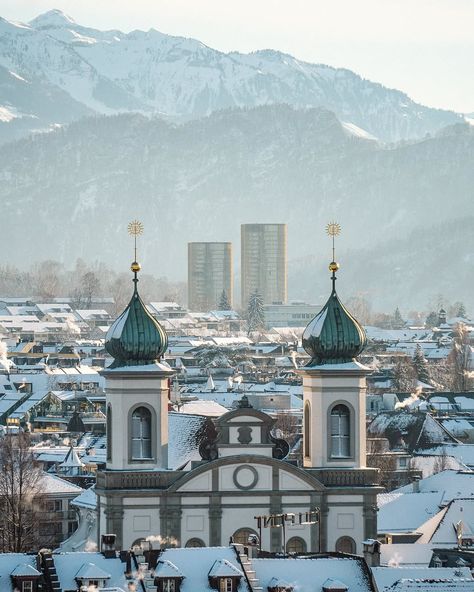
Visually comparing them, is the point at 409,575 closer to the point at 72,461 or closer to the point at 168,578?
the point at 168,578

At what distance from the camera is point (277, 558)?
222ft

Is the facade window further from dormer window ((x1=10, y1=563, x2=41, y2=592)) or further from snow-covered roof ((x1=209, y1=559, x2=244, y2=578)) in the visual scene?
dormer window ((x1=10, y1=563, x2=41, y2=592))

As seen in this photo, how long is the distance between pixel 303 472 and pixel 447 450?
65.3 metres

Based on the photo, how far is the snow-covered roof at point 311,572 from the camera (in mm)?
65000

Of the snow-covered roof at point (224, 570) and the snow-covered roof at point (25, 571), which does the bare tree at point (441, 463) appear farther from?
the snow-covered roof at point (25, 571)

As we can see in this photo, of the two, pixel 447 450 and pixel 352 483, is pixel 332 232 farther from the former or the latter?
pixel 447 450

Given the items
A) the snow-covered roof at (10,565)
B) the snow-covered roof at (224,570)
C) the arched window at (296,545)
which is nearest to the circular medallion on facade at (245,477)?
the arched window at (296,545)

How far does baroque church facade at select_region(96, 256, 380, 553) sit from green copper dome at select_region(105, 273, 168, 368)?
29 mm

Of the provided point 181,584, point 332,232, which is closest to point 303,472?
point 332,232

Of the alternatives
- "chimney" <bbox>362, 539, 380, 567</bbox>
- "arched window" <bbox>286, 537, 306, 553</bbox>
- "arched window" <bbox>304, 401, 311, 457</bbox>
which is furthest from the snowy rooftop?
"arched window" <bbox>304, 401, 311, 457</bbox>

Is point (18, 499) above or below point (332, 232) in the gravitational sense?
below

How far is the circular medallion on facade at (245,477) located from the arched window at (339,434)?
2364mm

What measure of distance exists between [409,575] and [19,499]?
143ft

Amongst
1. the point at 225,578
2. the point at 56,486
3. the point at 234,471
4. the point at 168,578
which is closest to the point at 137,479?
the point at 234,471
